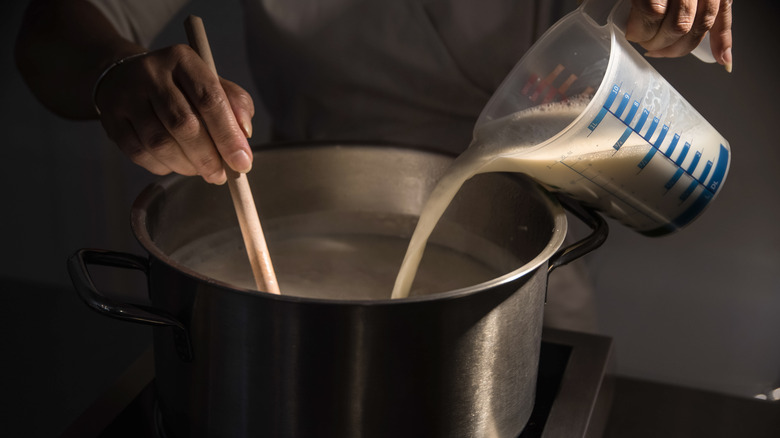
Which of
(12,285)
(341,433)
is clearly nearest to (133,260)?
(341,433)

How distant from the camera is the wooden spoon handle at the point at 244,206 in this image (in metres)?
0.65

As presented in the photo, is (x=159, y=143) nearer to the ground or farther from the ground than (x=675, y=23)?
nearer to the ground

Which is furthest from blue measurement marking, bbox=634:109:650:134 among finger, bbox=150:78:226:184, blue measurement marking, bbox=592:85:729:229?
finger, bbox=150:78:226:184

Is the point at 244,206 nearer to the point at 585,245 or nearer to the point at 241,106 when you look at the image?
the point at 241,106

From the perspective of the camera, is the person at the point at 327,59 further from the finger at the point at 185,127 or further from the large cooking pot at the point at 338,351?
the large cooking pot at the point at 338,351

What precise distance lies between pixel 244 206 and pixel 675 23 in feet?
1.32

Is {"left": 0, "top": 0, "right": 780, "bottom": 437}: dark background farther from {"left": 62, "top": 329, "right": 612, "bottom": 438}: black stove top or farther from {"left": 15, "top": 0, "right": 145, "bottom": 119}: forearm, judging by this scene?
{"left": 15, "top": 0, "right": 145, "bottom": 119}: forearm

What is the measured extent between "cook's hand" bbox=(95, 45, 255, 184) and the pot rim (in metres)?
0.04

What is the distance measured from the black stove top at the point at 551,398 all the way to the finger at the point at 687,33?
0.30 m

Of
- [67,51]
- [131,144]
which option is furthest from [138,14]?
[131,144]

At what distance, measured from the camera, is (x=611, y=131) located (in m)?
0.60

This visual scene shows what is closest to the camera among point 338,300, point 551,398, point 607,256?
point 338,300

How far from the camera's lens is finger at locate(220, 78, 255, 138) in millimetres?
646

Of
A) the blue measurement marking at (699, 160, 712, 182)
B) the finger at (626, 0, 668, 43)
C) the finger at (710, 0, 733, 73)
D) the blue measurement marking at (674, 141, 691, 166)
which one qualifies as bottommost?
the blue measurement marking at (699, 160, 712, 182)
